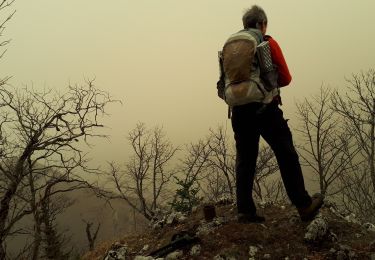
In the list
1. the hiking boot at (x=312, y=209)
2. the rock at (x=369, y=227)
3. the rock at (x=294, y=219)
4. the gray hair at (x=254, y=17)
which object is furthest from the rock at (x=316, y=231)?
the gray hair at (x=254, y=17)

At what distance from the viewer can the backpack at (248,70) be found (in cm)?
409

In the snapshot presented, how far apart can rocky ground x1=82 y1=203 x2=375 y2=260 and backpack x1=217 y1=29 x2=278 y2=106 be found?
169 centimetres

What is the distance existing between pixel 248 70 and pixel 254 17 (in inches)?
30.2

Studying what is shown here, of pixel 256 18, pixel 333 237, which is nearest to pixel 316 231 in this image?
pixel 333 237

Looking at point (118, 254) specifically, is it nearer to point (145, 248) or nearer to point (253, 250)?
point (145, 248)

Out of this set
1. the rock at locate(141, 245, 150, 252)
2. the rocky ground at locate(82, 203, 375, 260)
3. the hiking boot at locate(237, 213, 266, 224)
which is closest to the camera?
the rocky ground at locate(82, 203, 375, 260)

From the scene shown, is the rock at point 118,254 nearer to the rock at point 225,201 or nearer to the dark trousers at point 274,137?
the rock at point 225,201

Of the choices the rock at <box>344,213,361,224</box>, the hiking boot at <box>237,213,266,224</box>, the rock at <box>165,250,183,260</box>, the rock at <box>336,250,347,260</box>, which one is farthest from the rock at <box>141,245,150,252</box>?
the rock at <box>344,213,361,224</box>

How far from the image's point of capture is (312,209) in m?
4.41

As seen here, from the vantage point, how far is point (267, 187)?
3997 centimetres

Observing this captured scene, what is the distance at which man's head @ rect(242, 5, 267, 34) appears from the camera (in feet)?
14.4

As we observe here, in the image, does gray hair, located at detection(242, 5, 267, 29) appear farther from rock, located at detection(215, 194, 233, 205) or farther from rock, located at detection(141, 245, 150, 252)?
rock, located at detection(141, 245, 150, 252)

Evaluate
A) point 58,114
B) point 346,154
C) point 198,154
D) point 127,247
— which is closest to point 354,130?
point 346,154

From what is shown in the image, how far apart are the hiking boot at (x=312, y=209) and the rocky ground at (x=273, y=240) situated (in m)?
0.10
